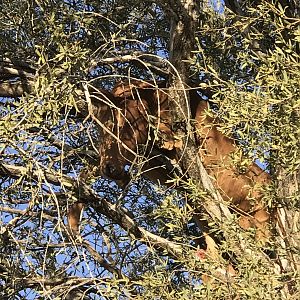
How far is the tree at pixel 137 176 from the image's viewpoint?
3652mm

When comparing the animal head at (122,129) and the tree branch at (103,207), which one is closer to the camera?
the tree branch at (103,207)

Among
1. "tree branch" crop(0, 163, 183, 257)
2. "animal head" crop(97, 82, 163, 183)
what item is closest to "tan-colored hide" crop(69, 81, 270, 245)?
"animal head" crop(97, 82, 163, 183)

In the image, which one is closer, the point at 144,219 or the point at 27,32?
the point at 27,32

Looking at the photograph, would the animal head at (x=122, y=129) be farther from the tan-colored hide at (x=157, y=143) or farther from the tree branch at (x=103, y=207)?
the tree branch at (x=103, y=207)

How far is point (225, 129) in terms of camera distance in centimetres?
377

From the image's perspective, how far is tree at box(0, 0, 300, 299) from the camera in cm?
365

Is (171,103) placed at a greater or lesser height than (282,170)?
greater

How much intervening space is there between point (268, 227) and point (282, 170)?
37cm

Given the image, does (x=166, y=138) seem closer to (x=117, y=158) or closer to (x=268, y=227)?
(x=117, y=158)

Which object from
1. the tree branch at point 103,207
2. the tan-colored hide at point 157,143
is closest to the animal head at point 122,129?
the tan-colored hide at point 157,143

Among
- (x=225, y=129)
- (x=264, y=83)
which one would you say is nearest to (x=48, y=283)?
(x=225, y=129)

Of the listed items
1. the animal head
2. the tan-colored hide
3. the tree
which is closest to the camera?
the tree

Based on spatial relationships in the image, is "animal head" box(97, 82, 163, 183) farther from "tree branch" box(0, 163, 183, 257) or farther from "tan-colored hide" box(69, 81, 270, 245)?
"tree branch" box(0, 163, 183, 257)

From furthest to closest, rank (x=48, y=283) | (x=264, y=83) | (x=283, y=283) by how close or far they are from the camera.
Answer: (x=48, y=283), (x=264, y=83), (x=283, y=283)
